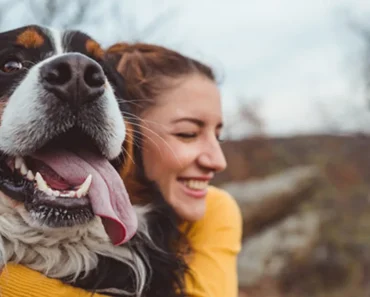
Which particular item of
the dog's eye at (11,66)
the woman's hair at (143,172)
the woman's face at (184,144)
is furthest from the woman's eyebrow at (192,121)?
the dog's eye at (11,66)

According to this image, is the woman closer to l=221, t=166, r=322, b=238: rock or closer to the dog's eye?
the dog's eye

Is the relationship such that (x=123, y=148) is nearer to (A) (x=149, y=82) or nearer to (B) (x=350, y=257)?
(A) (x=149, y=82)

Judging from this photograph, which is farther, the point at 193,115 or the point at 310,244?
the point at 310,244

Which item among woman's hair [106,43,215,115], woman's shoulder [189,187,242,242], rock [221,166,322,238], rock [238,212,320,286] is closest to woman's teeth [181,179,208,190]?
woman's shoulder [189,187,242,242]

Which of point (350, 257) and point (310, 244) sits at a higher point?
point (310, 244)

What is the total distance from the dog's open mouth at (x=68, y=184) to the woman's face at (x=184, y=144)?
0.69 m

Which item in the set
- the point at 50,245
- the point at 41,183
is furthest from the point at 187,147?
the point at 41,183

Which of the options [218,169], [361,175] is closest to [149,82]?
[218,169]

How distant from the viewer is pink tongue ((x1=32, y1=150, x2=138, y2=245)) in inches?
88.1

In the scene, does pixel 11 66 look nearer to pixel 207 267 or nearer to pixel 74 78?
pixel 74 78

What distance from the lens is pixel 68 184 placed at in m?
2.25

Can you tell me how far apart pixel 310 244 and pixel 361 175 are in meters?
4.06

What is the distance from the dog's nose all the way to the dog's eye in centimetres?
34

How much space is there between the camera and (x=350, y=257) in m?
9.14
